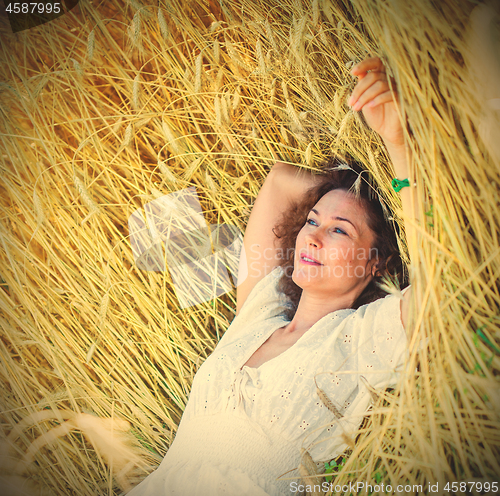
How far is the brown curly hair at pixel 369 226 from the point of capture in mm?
970

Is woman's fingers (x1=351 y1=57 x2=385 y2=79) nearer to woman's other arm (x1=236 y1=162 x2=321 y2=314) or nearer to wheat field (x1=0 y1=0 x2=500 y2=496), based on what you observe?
wheat field (x1=0 y1=0 x2=500 y2=496)

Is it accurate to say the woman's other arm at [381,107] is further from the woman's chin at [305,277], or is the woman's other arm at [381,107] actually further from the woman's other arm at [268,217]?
the woman's other arm at [268,217]

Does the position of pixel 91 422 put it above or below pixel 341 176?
below

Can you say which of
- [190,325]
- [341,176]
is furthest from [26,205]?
[341,176]

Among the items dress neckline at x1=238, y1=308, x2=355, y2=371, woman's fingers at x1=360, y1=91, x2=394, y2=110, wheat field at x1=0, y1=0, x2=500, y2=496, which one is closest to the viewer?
woman's fingers at x1=360, y1=91, x2=394, y2=110

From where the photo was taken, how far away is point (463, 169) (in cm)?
60

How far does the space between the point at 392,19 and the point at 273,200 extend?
1.96 ft

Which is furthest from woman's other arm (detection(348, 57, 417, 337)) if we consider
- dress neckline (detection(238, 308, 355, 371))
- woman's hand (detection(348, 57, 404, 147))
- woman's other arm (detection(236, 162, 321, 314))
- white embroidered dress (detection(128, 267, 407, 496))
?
woman's other arm (detection(236, 162, 321, 314))

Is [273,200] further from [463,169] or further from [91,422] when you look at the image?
[91,422]

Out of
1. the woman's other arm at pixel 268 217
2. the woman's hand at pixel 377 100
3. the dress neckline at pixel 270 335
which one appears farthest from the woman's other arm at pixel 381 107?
the woman's other arm at pixel 268 217

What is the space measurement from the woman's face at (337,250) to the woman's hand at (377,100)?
0.87 ft

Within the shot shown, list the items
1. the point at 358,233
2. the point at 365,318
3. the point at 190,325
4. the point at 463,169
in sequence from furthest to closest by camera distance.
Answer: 1. the point at 190,325
2. the point at 358,233
3. the point at 365,318
4. the point at 463,169

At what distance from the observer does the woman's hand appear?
2.26 ft

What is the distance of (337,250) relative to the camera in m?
0.93
